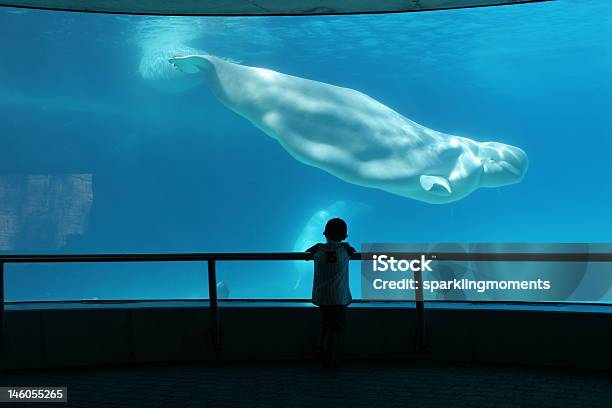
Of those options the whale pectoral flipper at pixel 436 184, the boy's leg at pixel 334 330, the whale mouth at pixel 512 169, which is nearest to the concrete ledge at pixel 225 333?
the boy's leg at pixel 334 330

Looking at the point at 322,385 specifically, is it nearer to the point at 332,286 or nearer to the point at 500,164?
the point at 332,286

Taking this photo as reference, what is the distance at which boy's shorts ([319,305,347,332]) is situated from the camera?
15.3 feet

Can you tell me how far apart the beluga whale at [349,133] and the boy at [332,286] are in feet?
54.0

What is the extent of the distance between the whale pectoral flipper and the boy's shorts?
12.6 meters

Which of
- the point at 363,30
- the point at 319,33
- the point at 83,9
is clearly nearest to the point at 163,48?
the point at 319,33

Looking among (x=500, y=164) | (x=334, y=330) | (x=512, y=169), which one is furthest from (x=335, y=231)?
(x=500, y=164)

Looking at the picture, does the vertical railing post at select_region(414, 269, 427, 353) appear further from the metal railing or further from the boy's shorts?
the boy's shorts

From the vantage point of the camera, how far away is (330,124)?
2350 cm

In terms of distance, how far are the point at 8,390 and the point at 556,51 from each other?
162 feet

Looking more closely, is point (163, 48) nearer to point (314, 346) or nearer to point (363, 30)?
point (363, 30)

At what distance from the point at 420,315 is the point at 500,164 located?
75.1 ft

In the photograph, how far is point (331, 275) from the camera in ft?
15.4

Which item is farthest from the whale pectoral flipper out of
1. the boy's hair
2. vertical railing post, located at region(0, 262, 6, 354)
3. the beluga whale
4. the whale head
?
vertical railing post, located at region(0, 262, 6, 354)

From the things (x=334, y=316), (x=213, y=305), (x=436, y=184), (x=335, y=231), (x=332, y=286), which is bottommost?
(x=334, y=316)
